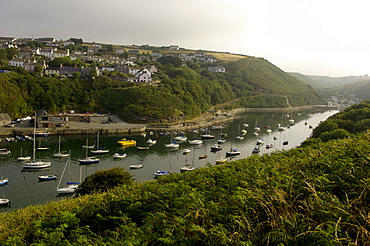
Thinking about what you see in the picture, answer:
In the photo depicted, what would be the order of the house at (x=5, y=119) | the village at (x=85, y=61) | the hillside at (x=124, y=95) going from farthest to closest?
the village at (x=85, y=61)
the hillside at (x=124, y=95)
the house at (x=5, y=119)

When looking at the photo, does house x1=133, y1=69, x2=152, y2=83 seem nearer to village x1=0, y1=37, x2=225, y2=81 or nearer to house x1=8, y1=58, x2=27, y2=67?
village x1=0, y1=37, x2=225, y2=81

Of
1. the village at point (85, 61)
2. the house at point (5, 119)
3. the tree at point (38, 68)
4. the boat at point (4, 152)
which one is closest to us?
the boat at point (4, 152)

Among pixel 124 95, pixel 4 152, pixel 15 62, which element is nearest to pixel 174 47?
pixel 15 62

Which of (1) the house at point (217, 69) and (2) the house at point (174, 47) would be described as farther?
(2) the house at point (174, 47)

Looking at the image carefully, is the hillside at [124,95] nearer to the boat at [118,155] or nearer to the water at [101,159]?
the water at [101,159]

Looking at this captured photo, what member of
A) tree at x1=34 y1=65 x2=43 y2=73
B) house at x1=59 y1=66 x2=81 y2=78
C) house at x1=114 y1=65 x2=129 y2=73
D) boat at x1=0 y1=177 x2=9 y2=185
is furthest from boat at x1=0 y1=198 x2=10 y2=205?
house at x1=114 y1=65 x2=129 y2=73

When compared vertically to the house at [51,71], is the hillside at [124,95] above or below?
below

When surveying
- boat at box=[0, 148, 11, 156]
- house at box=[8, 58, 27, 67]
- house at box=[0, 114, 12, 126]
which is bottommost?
boat at box=[0, 148, 11, 156]

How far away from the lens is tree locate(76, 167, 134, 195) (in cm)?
1202

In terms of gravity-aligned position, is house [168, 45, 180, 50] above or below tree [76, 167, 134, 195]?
above

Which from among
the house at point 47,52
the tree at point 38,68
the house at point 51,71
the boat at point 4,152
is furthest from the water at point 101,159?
the house at point 47,52

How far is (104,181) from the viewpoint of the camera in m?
12.4

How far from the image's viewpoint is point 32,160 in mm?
21984

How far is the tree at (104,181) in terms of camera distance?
1202 centimetres
